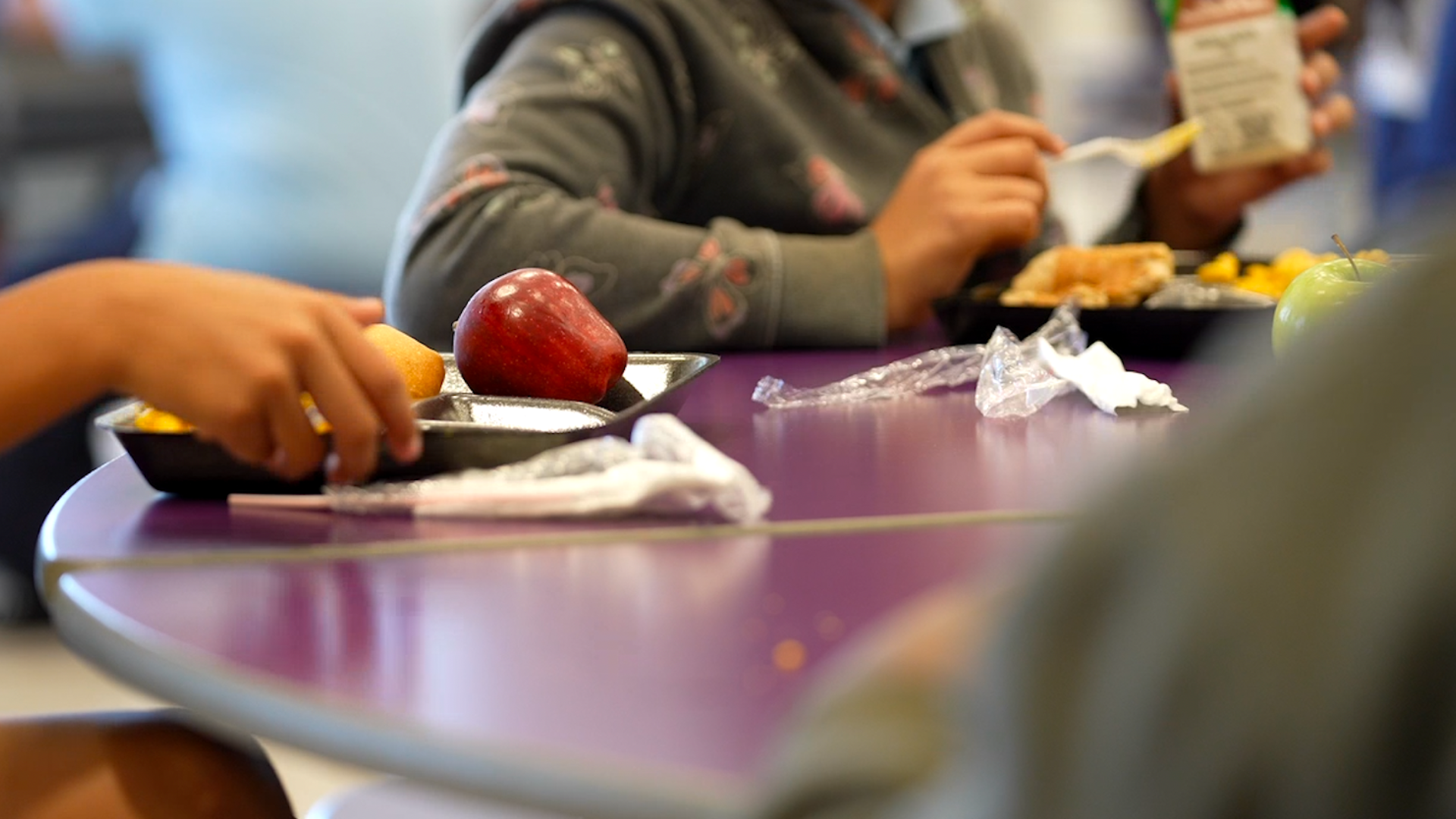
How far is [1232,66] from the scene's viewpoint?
129cm

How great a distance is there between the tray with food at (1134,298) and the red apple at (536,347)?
371 millimetres

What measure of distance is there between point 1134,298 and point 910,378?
Answer: 0.85ft

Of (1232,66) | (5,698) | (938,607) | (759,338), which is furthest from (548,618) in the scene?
(5,698)

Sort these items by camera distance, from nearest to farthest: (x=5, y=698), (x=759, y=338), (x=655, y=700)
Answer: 1. (x=655, y=700)
2. (x=759, y=338)
3. (x=5, y=698)

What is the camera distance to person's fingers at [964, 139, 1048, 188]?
Answer: 1.23 m

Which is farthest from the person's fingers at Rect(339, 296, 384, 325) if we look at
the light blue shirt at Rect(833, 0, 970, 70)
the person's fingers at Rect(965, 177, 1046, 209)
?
the light blue shirt at Rect(833, 0, 970, 70)

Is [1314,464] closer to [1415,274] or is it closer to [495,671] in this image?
[1415,274]

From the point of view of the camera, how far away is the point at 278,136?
2.46 meters

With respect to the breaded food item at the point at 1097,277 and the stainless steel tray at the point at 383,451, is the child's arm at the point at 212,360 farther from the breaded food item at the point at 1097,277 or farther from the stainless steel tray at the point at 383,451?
the breaded food item at the point at 1097,277

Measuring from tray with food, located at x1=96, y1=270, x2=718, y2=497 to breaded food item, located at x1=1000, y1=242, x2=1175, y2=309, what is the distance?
1.24 feet

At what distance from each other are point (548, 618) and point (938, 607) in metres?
0.21

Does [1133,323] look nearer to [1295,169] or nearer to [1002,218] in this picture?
[1002,218]

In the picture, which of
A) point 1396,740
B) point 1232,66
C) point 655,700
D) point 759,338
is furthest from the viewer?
point 1232,66

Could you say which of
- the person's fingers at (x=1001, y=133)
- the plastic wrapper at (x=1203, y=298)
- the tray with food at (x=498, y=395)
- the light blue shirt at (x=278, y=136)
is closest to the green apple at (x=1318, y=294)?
the plastic wrapper at (x=1203, y=298)
